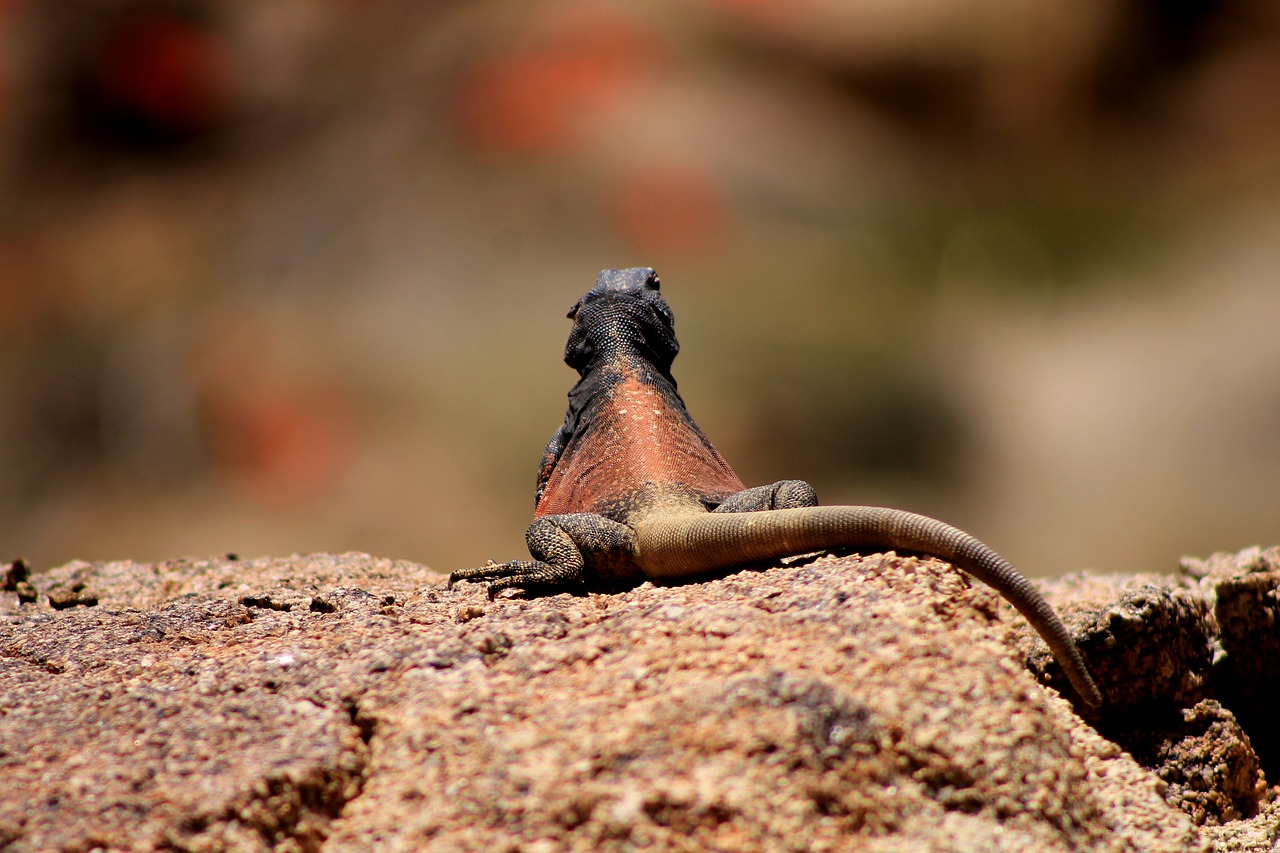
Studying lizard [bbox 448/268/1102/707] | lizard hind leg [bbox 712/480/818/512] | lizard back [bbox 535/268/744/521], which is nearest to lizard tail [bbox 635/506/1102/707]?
lizard [bbox 448/268/1102/707]

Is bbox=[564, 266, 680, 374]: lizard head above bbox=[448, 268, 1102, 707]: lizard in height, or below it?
above

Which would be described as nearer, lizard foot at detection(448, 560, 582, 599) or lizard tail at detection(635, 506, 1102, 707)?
lizard tail at detection(635, 506, 1102, 707)

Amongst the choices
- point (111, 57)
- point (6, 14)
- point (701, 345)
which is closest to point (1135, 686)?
point (701, 345)

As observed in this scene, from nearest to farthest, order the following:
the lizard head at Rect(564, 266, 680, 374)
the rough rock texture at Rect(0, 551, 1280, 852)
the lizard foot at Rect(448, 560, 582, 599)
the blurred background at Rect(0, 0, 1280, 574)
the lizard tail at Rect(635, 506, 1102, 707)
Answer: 1. the rough rock texture at Rect(0, 551, 1280, 852)
2. the lizard tail at Rect(635, 506, 1102, 707)
3. the lizard foot at Rect(448, 560, 582, 599)
4. the lizard head at Rect(564, 266, 680, 374)
5. the blurred background at Rect(0, 0, 1280, 574)

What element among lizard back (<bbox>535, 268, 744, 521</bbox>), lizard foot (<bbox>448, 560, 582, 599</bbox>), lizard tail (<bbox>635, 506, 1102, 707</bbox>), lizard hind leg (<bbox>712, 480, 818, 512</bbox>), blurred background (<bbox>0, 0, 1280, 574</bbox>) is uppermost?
blurred background (<bbox>0, 0, 1280, 574</bbox>)

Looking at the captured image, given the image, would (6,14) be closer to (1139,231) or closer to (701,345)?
(701,345)

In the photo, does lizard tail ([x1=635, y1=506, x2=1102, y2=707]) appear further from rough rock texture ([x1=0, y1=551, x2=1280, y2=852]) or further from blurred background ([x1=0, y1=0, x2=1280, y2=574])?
blurred background ([x1=0, y1=0, x2=1280, y2=574])

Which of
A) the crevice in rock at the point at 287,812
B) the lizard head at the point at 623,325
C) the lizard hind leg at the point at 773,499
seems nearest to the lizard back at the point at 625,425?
the lizard head at the point at 623,325
